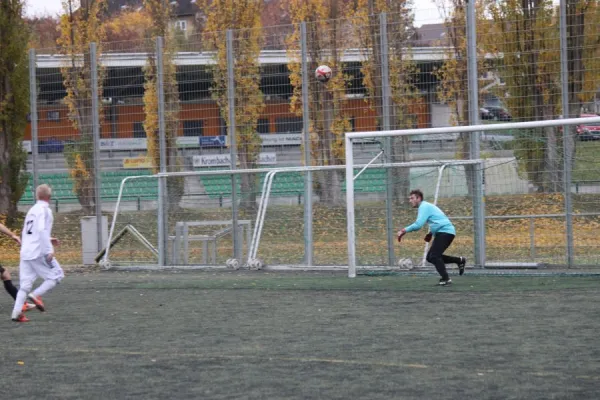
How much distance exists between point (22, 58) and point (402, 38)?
34.8ft

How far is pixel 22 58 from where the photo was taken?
2506 centimetres

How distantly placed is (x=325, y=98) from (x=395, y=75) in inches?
61.6

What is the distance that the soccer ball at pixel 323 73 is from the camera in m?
19.9

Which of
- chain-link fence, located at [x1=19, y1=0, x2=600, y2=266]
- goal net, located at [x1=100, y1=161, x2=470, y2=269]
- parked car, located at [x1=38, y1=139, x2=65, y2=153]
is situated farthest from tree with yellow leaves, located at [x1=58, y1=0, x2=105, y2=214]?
goal net, located at [x1=100, y1=161, x2=470, y2=269]

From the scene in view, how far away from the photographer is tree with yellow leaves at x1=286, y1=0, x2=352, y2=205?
19.8m

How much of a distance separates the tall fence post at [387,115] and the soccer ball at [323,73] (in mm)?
1211

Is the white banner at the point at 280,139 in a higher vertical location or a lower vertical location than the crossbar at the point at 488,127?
lower

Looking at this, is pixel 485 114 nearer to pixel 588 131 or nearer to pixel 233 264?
pixel 588 131

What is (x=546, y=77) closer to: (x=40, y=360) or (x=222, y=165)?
(x=222, y=165)

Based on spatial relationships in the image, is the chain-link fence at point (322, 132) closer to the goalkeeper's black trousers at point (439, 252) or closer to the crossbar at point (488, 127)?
the crossbar at point (488, 127)

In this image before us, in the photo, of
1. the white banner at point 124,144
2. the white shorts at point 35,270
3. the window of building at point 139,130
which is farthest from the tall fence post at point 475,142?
the white shorts at point 35,270

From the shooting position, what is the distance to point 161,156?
21.7 metres

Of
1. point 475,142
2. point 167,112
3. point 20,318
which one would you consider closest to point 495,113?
point 475,142

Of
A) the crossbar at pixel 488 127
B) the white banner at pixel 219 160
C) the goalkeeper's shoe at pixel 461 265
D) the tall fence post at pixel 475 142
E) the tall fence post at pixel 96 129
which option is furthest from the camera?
the tall fence post at pixel 96 129
